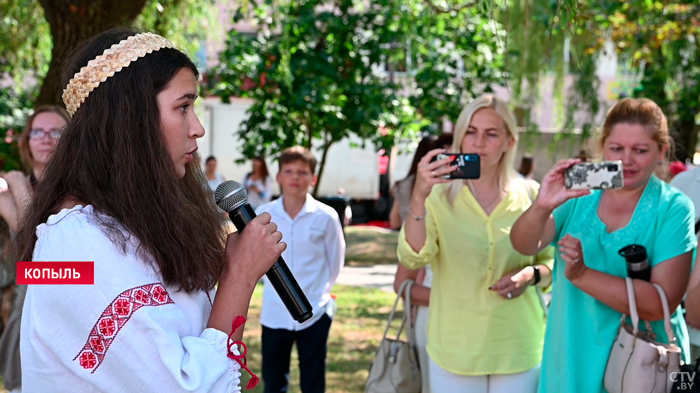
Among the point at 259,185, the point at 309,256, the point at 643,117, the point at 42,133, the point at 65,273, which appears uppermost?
the point at 643,117

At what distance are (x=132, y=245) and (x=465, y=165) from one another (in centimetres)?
201

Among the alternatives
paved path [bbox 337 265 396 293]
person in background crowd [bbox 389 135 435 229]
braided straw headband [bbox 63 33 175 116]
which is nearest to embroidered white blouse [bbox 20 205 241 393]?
braided straw headband [bbox 63 33 175 116]

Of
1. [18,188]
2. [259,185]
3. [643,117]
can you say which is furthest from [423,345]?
[259,185]

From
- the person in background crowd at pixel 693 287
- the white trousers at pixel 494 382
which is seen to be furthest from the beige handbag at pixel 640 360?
the white trousers at pixel 494 382

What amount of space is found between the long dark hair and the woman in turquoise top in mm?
1689

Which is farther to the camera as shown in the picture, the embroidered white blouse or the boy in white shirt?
the boy in white shirt

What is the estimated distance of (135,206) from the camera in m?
1.96

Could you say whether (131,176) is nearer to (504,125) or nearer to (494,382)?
(494,382)

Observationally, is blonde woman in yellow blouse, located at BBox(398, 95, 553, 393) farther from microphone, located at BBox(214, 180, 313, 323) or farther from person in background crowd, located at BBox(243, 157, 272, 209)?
person in background crowd, located at BBox(243, 157, 272, 209)

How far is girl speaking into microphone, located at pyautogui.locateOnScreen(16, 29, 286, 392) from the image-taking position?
1.80 metres

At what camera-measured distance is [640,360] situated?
2865 mm

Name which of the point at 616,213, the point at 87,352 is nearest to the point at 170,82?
the point at 87,352

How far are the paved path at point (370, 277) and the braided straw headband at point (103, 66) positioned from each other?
9.63 meters

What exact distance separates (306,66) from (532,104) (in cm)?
627
